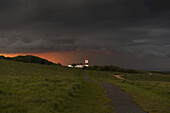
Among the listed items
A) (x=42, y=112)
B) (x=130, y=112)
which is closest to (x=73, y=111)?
(x=42, y=112)

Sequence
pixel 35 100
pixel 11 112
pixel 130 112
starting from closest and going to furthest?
pixel 11 112, pixel 130 112, pixel 35 100

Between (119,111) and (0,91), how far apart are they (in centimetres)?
1198

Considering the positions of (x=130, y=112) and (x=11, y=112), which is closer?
(x=11, y=112)

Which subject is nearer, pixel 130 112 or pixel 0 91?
pixel 130 112

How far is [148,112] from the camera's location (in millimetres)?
11109

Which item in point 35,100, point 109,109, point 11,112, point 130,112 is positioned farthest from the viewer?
point 35,100

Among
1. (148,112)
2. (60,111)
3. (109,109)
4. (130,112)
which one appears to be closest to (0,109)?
(60,111)

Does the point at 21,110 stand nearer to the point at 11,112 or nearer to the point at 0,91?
the point at 11,112

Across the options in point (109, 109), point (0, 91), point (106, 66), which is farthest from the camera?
point (106, 66)

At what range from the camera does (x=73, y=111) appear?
1122 centimetres

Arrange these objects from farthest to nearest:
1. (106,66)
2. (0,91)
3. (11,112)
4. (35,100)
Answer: (106,66) → (0,91) → (35,100) → (11,112)

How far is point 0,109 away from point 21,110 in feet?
4.64

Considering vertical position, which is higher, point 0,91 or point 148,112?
point 0,91

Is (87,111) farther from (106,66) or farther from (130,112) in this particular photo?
(106,66)
